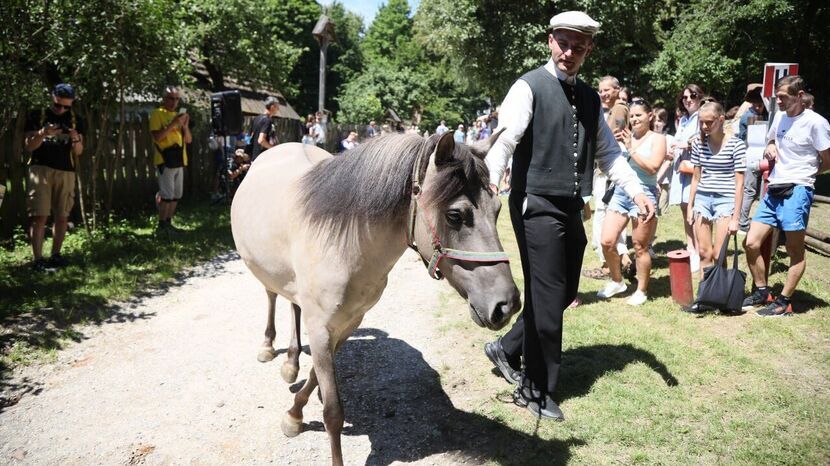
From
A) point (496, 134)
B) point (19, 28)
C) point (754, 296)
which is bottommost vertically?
point (754, 296)

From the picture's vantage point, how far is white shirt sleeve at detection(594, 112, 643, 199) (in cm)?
322

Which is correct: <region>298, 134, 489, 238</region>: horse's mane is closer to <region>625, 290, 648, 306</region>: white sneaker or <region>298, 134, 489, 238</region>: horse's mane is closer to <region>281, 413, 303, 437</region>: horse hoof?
<region>281, 413, 303, 437</region>: horse hoof

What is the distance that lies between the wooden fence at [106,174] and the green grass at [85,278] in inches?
17.3

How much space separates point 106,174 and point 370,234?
7798 millimetres

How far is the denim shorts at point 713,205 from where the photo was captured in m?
5.39

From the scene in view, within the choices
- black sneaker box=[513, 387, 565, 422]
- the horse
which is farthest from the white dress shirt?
black sneaker box=[513, 387, 565, 422]

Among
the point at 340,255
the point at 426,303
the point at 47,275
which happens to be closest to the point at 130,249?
the point at 47,275

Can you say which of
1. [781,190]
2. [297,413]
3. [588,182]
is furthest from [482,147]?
[781,190]

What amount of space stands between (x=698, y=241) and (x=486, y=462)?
4.31 meters

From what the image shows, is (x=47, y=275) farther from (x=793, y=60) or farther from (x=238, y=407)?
(x=793, y=60)

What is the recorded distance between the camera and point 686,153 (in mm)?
6770

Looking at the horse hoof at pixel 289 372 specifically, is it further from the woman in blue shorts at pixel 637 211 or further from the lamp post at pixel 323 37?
the lamp post at pixel 323 37

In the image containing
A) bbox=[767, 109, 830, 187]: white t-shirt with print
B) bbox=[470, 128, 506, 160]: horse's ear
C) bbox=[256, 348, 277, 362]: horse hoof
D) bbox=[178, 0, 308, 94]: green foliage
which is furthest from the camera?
bbox=[178, 0, 308, 94]: green foliage

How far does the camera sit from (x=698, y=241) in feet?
18.7
